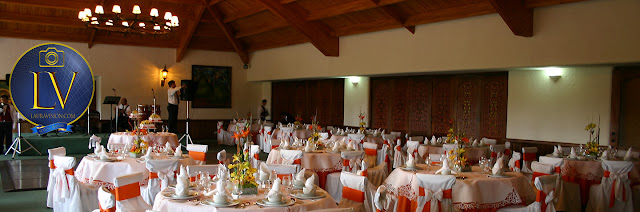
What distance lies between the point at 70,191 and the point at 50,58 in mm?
4128

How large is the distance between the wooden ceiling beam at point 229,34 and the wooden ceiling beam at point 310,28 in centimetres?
336

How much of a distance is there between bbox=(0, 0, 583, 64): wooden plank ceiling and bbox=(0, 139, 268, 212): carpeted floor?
3.74m

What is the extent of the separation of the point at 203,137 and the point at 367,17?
891 centimetres

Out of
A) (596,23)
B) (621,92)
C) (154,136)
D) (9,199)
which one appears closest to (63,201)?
(9,199)

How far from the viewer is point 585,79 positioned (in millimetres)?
9195

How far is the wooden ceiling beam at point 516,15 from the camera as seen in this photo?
8.55m

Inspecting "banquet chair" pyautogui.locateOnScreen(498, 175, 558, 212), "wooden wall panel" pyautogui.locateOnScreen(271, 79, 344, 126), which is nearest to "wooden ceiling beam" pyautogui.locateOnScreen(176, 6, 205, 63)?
"wooden wall panel" pyautogui.locateOnScreen(271, 79, 344, 126)

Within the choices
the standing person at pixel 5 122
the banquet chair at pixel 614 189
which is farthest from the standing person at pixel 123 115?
the banquet chair at pixel 614 189

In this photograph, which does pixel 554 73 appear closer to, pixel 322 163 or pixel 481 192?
pixel 322 163

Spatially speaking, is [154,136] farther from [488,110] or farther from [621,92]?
[621,92]

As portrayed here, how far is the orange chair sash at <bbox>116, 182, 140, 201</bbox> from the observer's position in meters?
4.48

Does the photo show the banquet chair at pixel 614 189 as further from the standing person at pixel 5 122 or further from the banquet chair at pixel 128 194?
the standing person at pixel 5 122

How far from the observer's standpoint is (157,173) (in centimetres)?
630

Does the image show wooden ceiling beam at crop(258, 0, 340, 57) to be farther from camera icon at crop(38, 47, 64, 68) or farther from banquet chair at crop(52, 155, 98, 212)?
banquet chair at crop(52, 155, 98, 212)
